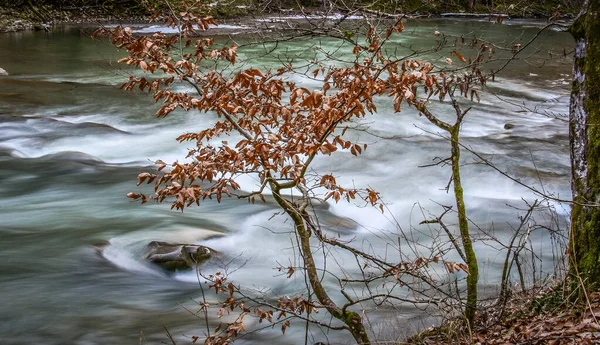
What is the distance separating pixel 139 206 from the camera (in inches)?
371

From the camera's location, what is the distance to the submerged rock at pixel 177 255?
7.38 meters

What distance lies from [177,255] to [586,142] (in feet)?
15.3

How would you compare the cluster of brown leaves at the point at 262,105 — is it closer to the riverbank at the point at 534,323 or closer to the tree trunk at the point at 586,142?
the tree trunk at the point at 586,142

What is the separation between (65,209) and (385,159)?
20.0 feet

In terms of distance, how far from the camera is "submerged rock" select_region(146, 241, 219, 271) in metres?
7.38

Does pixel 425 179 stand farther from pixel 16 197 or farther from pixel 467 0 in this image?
pixel 467 0

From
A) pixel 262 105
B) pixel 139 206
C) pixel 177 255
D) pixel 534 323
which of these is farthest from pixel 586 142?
pixel 139 206

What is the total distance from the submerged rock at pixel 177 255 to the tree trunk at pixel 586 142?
4.17 m

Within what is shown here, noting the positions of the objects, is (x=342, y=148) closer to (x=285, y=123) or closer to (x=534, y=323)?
(x=285, y=123)

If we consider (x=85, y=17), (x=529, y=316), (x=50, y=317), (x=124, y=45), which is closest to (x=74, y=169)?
(x=50, y=317)

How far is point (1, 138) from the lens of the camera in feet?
41.1

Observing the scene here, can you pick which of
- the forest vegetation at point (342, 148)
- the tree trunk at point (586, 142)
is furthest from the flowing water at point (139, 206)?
the forest vegetation at point (342, 148)

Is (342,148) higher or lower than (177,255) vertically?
higher

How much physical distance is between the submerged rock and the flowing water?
128 millimetres
